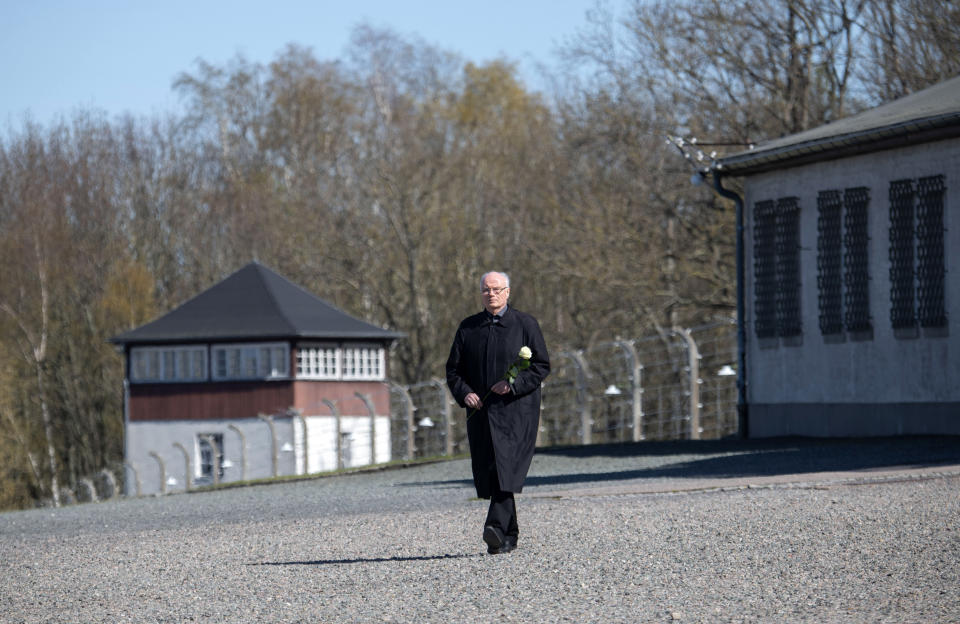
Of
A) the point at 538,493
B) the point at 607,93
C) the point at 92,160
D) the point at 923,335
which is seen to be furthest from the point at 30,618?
the point at 92,160

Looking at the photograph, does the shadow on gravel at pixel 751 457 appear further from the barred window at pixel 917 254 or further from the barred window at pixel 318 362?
the barred window at pixel 318 362

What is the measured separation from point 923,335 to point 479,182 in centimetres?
3861

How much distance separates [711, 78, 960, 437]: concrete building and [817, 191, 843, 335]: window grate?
0.07ft

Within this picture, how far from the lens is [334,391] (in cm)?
5553

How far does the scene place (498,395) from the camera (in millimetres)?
11383

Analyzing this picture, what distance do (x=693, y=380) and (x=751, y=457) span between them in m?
5.10

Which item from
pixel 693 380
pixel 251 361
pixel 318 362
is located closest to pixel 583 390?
pixel 693 380

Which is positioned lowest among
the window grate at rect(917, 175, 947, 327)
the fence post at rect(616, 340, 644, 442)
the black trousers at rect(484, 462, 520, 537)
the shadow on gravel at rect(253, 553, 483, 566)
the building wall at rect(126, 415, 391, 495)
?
the building wall at rect(126, 415, 391, 495)

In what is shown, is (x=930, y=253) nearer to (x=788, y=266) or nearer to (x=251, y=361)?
(x=788, y=266)

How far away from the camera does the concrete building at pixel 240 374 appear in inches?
2147

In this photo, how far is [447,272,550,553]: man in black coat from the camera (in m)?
11.2

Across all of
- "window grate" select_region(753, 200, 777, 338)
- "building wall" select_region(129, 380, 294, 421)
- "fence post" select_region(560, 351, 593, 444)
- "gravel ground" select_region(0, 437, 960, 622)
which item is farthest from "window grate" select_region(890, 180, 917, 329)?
"building wall" select_region(129, 380, 294, 421)

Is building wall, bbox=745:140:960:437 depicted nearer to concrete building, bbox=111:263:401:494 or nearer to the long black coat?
Result: the long black coat

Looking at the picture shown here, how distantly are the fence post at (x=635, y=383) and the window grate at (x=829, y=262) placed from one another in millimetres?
3350
